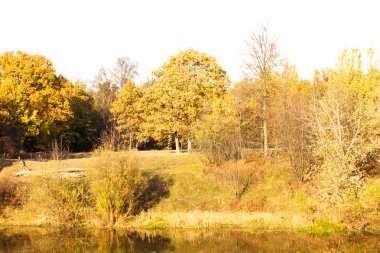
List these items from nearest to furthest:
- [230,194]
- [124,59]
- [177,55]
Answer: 1. [230,194]
2. [177,55]
3. [124,59]

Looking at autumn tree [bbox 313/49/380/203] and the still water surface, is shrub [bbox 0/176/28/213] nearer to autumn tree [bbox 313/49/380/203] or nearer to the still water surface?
the still water surface

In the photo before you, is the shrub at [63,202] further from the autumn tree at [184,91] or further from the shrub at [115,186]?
the autumn tree at [184,91]

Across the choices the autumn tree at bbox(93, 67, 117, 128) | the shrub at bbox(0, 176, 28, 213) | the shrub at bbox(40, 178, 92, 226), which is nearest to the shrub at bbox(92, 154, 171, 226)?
the shrub at bbox(40, 178, 92, 226)

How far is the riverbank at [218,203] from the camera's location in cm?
3102

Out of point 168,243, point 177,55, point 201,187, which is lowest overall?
point 168,243

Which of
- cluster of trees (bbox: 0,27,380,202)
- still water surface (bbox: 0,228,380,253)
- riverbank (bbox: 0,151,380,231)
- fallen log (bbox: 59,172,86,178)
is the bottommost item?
still water surface (bbox: 0,228,380,253)

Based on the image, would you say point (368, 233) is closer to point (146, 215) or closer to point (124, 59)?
point (146, 215)

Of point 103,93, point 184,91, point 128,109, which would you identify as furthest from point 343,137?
point 103,93

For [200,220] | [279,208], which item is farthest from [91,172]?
[279,208]

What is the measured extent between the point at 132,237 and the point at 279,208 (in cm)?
1160

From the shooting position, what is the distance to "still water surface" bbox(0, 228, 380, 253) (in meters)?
25.7

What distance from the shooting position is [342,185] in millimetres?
30594

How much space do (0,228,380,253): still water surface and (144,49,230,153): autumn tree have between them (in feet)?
60.3

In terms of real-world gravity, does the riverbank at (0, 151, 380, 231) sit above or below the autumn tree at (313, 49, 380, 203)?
below
